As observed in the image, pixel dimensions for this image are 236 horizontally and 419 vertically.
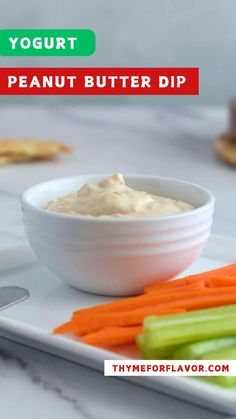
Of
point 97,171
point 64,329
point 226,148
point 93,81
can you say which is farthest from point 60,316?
point 93,81

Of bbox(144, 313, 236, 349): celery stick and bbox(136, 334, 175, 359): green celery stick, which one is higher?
bbox(144, 313, 236, 349): celery stick

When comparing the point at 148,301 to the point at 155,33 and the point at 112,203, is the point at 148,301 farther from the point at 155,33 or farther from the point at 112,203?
the point at 155,33

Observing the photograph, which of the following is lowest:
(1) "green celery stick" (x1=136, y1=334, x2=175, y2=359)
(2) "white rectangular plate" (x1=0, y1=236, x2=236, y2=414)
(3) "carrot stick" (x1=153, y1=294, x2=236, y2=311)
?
(2) "white rectangular plate" (x1=0, y1=236, x2=236, y2=414)

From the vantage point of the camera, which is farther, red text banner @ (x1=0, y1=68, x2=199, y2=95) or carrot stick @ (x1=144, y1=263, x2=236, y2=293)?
red text banner @ (x1=0, y1=68, x2=199, y2=95)

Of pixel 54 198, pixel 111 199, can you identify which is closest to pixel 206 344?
pixel 111 199

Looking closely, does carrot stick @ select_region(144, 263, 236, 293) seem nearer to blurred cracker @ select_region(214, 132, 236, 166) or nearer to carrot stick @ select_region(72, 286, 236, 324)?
carrot stick @ select_region(72, 286, 236, 324)

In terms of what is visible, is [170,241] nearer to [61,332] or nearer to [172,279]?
[172,279]

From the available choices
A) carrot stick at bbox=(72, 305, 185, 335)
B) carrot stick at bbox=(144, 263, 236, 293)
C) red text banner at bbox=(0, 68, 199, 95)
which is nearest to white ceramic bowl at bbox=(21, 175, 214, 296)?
carrot stick at bbox=(144, 263, 236, 293)
